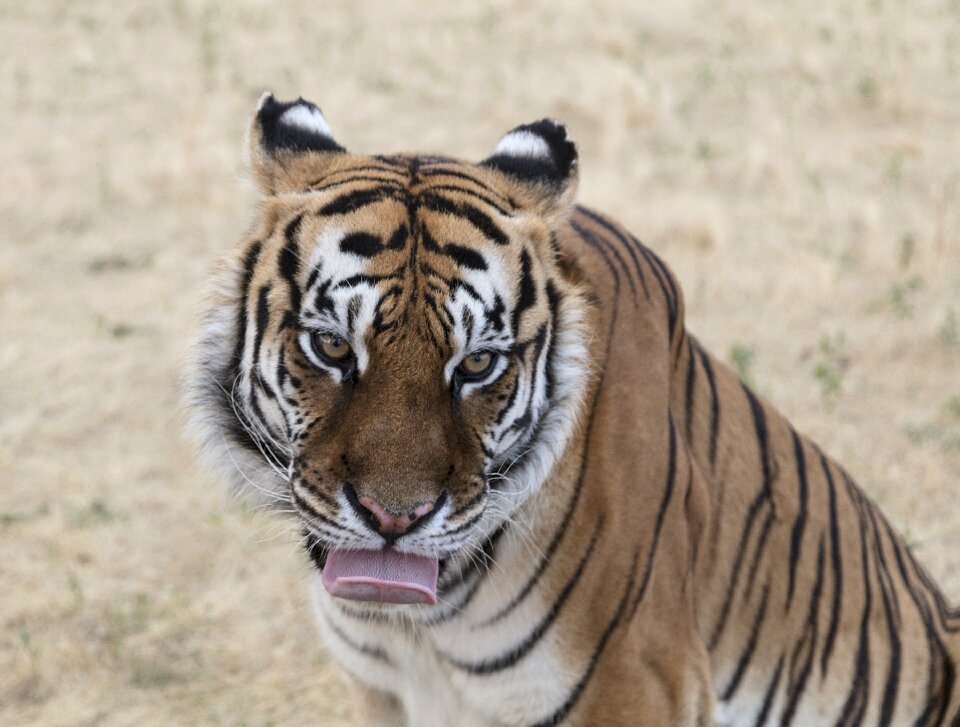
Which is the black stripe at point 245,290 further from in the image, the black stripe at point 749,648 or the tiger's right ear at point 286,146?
the black stripe at point 749,648

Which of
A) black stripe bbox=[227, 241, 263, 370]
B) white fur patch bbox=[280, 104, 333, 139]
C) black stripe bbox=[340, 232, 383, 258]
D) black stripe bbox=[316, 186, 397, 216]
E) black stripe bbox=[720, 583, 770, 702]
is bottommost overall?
black stripe bbox=[720, 583, 770, 702]

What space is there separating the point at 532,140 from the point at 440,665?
0.88 m

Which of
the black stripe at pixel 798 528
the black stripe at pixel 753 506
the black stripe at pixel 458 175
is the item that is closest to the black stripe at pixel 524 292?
the black stripe at pixel 458 175

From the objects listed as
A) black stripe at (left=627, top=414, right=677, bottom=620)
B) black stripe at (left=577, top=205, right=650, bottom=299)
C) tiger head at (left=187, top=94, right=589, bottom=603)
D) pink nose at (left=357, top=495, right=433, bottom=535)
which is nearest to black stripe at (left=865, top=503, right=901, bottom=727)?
black stripe at (left=627, top=414, right=677, bottom=620)

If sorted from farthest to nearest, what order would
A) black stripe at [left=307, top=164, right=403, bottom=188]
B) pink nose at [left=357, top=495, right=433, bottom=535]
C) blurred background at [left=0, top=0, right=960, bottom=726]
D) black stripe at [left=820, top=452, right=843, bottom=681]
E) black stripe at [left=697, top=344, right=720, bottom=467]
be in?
blurred background at [left=0, top=0, right=960, bottom=726], black stripe at [left=820, top=452, right=843, bottom=681], black stripe at [left=697, top=344, right=720, bottom=467], black stripe at [left=307, top=164, right=403, bottom=188], pink nose at [left=357, top=495, right=433, bottom=535]

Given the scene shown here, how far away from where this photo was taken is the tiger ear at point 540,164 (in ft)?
6.86

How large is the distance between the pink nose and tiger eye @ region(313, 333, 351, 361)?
0.20 metres

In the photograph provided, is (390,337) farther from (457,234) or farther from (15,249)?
(15,249)

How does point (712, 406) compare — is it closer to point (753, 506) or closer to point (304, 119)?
point (753, 506)

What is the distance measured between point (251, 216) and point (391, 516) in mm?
627

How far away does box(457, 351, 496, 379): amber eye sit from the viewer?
186 centimetres

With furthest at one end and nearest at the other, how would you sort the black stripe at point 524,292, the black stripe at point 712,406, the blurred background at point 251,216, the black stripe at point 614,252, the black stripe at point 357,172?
1. the blurred background at point 251,216
2. the black stripe at point 712,406
3. the black stripe at point 614,252
4. the black stripe at point 357,172
5. the black stripe at point 524,292

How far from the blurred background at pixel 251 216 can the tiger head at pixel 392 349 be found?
220 mm

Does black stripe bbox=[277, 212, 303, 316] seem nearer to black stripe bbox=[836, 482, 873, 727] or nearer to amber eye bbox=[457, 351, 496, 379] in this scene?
amber eye bbox=[457, 351, 496, 379]
